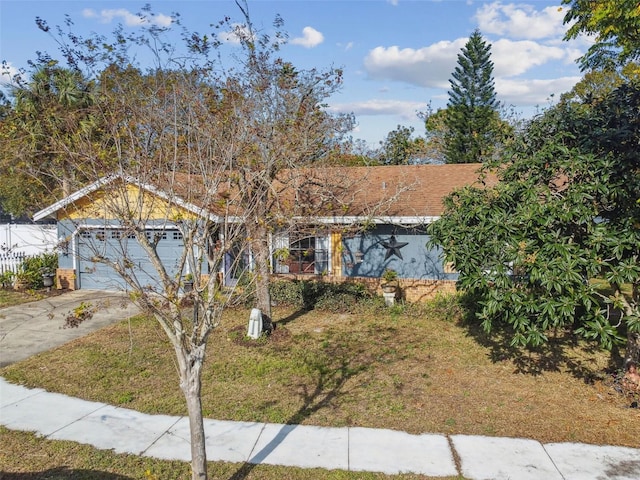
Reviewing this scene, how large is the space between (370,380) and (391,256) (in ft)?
20.6

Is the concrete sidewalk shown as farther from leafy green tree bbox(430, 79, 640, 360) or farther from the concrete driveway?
the concrete driveway

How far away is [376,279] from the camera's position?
13797 mm

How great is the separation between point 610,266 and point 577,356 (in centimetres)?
338

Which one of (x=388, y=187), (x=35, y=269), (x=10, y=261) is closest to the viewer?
(x=388, y=187)

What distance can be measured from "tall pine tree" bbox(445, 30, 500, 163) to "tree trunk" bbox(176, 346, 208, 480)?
26.3m

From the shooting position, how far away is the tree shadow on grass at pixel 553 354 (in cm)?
835

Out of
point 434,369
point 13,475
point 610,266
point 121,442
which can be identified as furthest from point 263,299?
point 610,266

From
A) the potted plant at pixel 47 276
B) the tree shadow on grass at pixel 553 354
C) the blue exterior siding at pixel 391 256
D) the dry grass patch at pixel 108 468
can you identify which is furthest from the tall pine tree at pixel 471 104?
the dry grass patch at pixel 108 468

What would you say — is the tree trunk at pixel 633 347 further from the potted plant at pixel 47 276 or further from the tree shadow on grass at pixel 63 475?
the potted plant at pixel 47 276

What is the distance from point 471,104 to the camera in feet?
94.8

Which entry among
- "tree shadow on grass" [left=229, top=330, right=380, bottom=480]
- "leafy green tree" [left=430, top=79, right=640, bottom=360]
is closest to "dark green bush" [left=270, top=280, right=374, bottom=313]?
"tree shadow on grass" [left=229, top=330, right=380, bottom=480]

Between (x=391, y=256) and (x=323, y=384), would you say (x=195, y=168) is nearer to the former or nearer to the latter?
(x=323, y=384)

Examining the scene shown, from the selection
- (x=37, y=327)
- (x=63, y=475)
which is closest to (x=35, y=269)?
(x=37, y=327)

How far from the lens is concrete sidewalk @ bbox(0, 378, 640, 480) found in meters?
5.34
